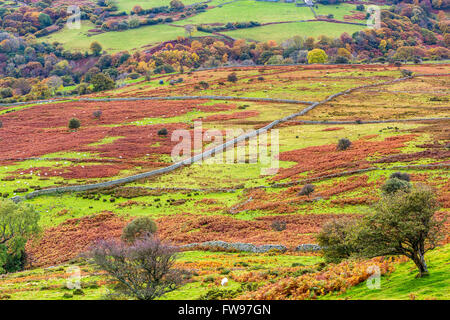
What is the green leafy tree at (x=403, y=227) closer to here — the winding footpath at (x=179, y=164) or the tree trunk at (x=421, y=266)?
the tree trunk at (x=421, y=266)

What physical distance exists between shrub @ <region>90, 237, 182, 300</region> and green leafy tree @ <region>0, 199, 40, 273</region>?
22.4m

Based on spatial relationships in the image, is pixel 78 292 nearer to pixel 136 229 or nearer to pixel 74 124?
pixel 136 229

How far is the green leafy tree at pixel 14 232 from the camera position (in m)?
41.0

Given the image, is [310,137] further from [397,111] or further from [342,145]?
[397,111]

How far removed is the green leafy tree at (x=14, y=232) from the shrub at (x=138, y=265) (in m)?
22.4

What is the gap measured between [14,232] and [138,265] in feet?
82.0

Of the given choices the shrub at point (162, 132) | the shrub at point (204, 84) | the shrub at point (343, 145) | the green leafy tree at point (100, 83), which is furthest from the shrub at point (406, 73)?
the green leafy tree at point (100, 83)

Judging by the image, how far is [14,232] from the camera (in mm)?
42656

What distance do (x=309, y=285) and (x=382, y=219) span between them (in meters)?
5.09

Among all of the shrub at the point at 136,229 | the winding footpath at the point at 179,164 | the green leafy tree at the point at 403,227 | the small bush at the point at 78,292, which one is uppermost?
the green leafy tree at the point at 403,227

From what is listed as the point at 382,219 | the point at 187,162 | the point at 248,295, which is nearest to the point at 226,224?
the point at 248,295

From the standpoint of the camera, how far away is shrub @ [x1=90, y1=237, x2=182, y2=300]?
22609 millimetres

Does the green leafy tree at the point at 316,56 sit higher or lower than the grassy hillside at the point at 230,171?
Result: higher
